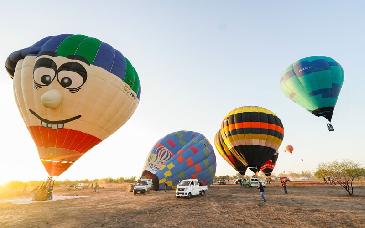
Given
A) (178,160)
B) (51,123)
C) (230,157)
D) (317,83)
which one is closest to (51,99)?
(51,123)

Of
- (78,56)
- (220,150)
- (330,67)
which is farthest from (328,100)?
(78,56)

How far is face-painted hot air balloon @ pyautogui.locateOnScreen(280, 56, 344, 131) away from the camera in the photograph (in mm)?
24719

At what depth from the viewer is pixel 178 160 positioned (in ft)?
91.9

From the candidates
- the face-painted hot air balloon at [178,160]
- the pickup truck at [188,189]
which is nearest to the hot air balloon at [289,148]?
the face-painted hot air balloon at [178,160]

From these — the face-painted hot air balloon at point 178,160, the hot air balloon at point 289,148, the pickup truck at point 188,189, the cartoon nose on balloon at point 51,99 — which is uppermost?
the hot air balloon at point 289,148

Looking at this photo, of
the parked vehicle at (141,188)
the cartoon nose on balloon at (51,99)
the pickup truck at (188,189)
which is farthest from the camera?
the parked vehicle at (141,188)

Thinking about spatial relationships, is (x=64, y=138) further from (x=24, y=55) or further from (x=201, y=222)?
(x=201, y=222)

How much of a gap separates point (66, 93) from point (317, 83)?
69.2ft

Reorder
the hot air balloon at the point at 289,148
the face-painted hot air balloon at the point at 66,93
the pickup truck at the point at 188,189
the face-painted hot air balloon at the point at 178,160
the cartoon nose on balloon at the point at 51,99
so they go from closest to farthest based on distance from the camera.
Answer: the cartoon nose on balloon at the point at 51,99 < the face-painted hot air balloon at the point at 66,93 < the pickup truck at the point at 188,189 < the face-painted hot air balloon at the point at 178,160 < the hot air balloon at the point at 289,148

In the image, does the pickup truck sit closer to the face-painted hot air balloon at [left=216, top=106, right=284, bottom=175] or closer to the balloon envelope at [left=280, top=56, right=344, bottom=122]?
the face-painted hot air balloon at [left=216, top=106, right=284, bottom=175]

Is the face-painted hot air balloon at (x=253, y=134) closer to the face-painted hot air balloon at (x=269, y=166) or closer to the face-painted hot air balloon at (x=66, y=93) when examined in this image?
the face-painted hot air balloon at (x=269, y=166)

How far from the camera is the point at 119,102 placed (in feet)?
62.6

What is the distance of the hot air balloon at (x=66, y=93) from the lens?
16.6m

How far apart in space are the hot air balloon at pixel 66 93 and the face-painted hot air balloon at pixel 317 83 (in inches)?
668
